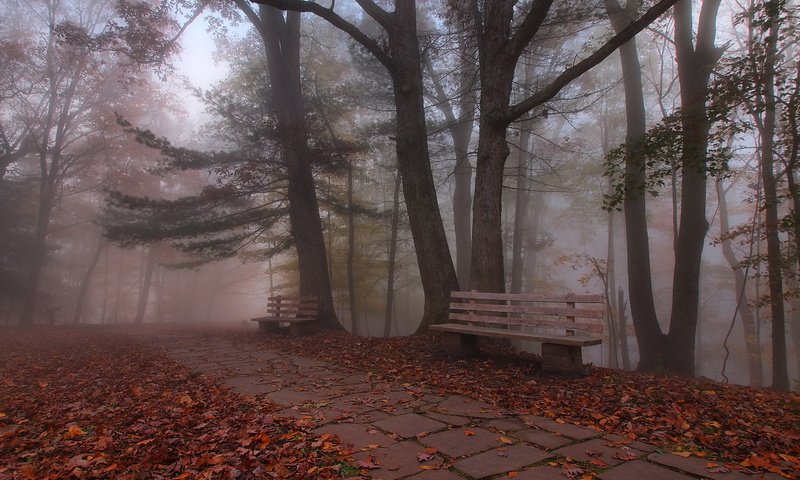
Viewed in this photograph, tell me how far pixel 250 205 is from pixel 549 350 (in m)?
13.4

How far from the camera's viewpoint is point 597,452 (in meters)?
2.85

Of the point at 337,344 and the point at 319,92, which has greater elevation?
the point at 319,92

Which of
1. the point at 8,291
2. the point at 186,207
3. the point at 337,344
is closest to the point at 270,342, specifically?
the point at 337,344

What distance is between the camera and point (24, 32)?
1703 cm

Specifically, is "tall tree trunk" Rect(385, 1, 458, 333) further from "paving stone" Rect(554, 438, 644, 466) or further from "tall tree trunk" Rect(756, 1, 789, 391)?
"tall tree trunk" Rect(756, 1, 789, 391)

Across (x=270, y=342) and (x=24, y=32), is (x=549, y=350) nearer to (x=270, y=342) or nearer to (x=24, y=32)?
(x=270, y=342)

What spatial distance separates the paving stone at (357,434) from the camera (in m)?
3.02

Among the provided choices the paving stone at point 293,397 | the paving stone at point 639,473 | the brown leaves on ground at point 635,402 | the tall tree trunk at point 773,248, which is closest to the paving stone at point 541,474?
the paving stone at point 639,473

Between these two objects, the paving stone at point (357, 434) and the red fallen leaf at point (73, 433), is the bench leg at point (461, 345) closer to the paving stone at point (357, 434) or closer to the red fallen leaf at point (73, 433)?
the paving stone at point (357, 434)

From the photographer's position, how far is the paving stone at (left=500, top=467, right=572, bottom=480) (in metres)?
2.49

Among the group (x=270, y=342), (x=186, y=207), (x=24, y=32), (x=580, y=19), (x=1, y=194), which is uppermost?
(x=24, y=32)

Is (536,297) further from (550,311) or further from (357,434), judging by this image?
(357,434)

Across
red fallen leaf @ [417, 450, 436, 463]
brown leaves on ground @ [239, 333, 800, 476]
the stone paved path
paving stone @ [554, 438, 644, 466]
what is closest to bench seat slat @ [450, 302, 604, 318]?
brown leaves on ground @ [239, 333, 800, 476]

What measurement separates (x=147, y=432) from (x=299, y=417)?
47.8 inches
